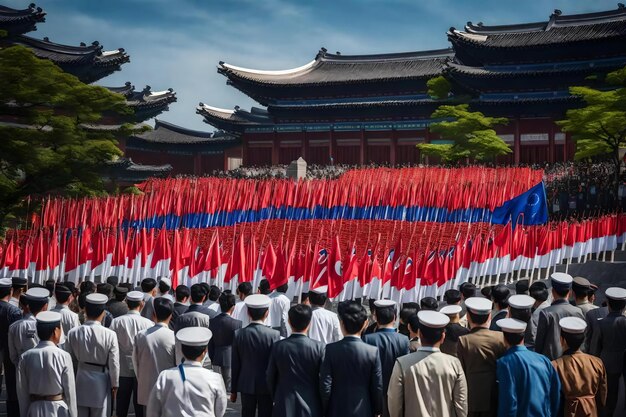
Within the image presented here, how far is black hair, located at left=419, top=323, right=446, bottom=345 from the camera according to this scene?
520cm

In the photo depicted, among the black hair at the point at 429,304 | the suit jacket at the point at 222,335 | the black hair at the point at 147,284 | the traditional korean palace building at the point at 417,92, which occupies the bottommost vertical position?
the suit jacket at the point at 222,335

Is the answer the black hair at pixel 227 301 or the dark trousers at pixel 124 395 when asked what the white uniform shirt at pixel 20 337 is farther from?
the black hair at pixel 227 301

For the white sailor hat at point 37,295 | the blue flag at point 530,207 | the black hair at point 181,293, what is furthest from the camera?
the blue flag at point 530,207

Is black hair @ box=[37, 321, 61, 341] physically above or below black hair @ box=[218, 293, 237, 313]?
above

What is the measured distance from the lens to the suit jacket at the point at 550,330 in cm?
675

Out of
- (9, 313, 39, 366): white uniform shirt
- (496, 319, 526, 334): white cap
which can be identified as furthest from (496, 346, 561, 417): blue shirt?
(9, 313, 39, 366): white uniform shirt

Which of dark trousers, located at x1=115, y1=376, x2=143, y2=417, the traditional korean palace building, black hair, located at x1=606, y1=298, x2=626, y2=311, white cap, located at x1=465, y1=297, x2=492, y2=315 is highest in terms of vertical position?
the traditional korean palace building

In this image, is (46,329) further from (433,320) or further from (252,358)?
(433,320)

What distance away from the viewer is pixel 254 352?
6414mm

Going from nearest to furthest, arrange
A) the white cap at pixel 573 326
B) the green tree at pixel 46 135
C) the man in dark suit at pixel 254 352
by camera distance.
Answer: the white cap at pixel 573 326 → the man in dark suit at pixel 254 352 → the green tree at pixel 46 135

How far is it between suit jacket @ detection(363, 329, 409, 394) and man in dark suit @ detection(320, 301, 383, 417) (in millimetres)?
565

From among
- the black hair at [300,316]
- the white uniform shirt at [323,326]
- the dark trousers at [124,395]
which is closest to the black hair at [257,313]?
the black hair at [300,316]

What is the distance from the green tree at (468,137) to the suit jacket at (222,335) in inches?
1047

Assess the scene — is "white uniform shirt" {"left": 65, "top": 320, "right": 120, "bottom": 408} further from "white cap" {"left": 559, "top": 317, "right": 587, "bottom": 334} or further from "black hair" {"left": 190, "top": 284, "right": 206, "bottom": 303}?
"white cap" {"left": 559, "top": 317, "right": 587, "bottom": 334}
